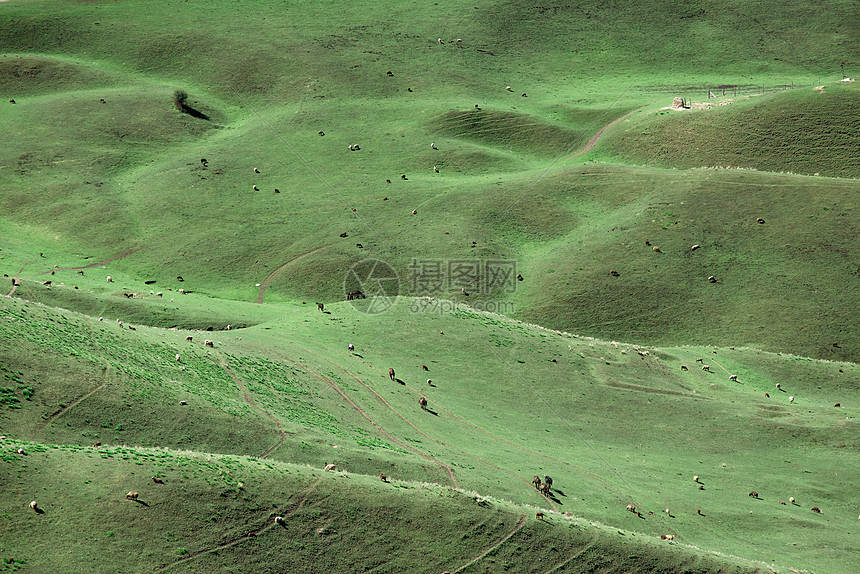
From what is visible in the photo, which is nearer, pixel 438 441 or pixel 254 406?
pixel 254 406

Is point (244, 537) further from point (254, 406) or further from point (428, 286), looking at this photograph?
point (428, 286)

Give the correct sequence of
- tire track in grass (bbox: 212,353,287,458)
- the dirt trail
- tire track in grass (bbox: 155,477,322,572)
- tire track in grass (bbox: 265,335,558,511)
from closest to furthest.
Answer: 1. tire track in grass (bbox: 155,477,322,572)
2. tire track in grass (bbox: 212,353,287,458)
3. tire track in grass (bbox: 265,335,558,511)
4. the dirt trail

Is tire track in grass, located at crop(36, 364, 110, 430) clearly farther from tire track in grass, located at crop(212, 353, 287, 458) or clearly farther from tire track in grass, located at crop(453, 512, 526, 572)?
tire track in grass, located at crop(453, 512, 526, 572)

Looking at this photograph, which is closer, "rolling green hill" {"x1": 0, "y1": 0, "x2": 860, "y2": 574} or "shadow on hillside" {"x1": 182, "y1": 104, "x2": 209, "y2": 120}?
"rolling green hill" {"x1": 0, "y1": 0, "x2": 860, "y2": 574}

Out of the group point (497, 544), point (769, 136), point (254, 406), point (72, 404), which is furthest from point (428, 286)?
point (769, 136)

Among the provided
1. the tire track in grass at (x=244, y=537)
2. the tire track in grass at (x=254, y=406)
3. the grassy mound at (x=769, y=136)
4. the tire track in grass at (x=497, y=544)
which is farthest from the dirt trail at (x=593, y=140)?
the tire track in grass at (x=244, y=537)

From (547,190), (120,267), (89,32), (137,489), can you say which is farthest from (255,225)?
(89,32)

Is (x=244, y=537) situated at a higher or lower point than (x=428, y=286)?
lower

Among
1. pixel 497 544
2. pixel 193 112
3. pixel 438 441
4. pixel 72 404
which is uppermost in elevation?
pixel 193 112

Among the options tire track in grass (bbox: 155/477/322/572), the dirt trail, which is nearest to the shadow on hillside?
the dirt trail
